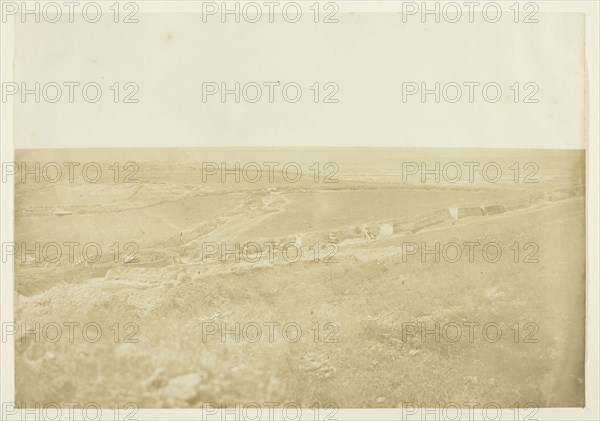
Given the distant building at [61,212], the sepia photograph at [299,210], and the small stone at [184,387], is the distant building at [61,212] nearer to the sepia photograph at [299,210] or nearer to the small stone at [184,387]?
the sepia photograph at [299,210]

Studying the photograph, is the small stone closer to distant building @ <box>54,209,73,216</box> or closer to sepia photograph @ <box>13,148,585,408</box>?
sepia photograph @ <box>13,148,585,408</box>

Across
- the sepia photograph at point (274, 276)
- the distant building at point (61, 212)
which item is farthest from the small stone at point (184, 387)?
the distant building at point (61, 212)

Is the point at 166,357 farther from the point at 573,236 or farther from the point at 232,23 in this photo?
the point at 573,236

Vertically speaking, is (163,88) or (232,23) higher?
(232,23)

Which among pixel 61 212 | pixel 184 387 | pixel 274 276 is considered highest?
pixel 61 212

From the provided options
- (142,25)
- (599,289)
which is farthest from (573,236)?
(142,25)

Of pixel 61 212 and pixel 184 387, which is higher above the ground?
pixel 61 212

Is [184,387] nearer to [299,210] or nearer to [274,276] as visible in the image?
[274,276]

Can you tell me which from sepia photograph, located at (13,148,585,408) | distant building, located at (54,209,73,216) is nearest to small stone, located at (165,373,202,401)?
sepia photograph, located at (13,148,585,408)

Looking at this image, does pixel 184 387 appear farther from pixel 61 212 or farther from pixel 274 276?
pixel 61 212

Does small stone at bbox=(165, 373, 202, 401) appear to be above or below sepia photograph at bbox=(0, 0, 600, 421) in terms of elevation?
below

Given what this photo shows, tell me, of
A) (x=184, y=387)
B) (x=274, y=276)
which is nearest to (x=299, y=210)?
(x=274, y=276)
